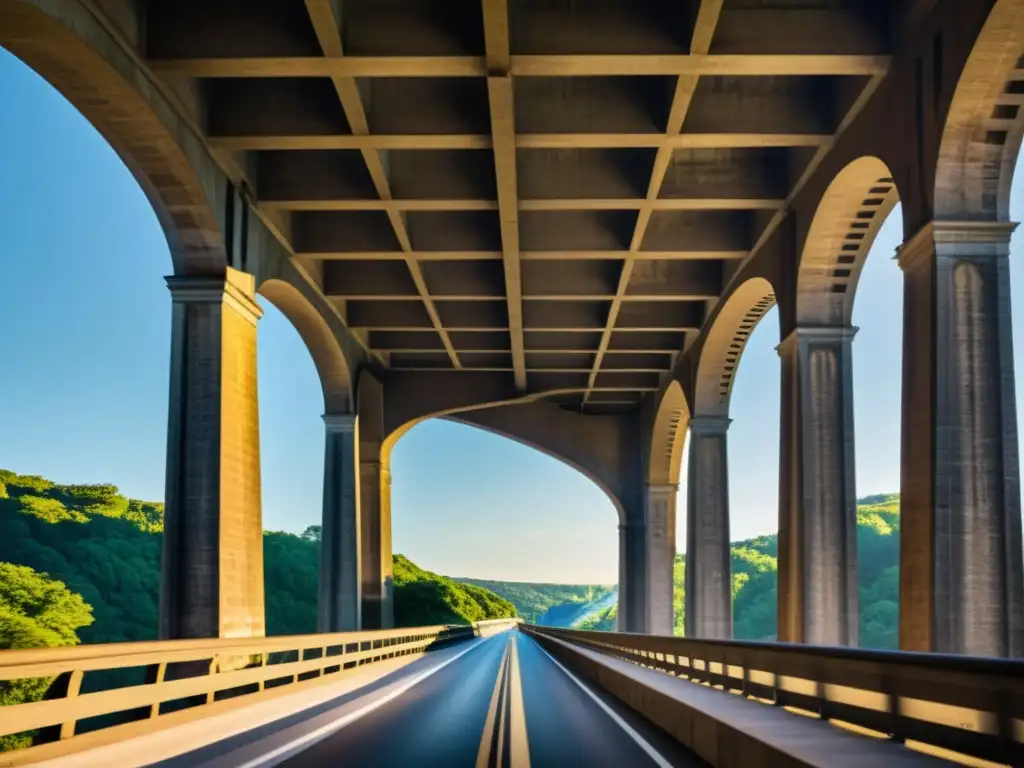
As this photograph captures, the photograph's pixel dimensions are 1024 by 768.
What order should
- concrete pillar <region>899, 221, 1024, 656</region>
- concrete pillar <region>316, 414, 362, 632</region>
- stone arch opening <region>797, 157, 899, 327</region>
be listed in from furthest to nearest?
concrete pillar <region>316, 414, 362, 632</region> < stone arch opening <region>797, 157, 899, 327</region> < concrete pillar <region>899, 221, 1024, 656</region>

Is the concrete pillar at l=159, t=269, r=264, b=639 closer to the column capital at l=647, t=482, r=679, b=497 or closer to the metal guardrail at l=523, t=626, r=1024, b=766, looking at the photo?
the metal guardrail at l=523, t=626, r=1024, b=766

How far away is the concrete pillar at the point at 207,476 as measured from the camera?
21.7m

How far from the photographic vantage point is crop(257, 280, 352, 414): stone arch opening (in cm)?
3038

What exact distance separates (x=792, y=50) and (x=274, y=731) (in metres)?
12.3

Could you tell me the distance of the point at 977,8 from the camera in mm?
14398

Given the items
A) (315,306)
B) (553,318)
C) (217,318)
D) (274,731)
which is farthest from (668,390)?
(274,731)

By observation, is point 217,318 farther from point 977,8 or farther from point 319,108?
point 977,8

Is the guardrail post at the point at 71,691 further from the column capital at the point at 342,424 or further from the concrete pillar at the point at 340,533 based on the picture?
the column capital at the point at 342,424

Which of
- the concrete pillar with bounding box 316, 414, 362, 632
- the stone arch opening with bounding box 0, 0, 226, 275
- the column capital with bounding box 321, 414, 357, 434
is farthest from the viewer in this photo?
the column capital with bounding box 321, 414, 357, 434

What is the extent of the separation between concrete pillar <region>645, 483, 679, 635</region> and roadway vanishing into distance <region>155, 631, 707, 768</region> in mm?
30323

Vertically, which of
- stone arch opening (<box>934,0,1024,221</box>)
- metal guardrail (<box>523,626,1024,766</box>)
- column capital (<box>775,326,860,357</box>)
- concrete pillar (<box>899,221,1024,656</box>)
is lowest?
metal guardrail (<box>523,626,1024,766</box>)

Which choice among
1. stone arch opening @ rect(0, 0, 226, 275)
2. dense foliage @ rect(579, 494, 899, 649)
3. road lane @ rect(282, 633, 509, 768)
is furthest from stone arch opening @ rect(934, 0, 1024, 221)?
dense foliage @ rect(579, 494, 899, 649)

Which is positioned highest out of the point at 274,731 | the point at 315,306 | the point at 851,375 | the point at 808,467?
the point at 315,306

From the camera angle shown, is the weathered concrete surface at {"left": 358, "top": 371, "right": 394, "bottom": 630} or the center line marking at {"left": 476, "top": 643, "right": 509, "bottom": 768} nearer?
the center line marking at {"left": 476, "top": 643, "right": 509, "bottom": 768}
